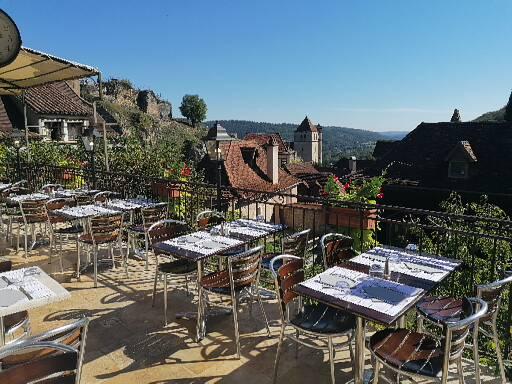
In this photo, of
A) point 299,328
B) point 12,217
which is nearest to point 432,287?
point 299,328

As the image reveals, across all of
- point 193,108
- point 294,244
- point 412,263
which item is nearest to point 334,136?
point 193,108

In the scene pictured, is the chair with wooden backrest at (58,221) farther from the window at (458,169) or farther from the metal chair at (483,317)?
the window at (458,169)

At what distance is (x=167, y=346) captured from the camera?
3.58 metres

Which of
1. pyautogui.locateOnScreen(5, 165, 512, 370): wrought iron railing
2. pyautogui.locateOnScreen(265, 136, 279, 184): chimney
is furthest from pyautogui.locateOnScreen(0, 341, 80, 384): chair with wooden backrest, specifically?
pyautogui.locateOnScreen(265, 136, 279, 184): chimney

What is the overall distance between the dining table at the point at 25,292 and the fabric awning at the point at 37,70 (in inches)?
128

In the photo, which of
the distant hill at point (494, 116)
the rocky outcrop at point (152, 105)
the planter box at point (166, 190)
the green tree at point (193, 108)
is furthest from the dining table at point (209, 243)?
the green tree at point (193, 108)

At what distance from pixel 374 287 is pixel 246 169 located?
19.3 m

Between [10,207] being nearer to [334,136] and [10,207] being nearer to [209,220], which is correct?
[209,220]

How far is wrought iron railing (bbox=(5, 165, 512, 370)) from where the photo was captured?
4258 mm

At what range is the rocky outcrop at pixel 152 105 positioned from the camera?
55.5 metres

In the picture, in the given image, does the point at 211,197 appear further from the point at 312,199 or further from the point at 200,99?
the point at 200,99

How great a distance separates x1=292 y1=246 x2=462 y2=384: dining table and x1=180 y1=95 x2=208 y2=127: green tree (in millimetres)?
65060

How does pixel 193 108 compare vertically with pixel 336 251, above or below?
above

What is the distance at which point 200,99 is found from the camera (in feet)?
218
